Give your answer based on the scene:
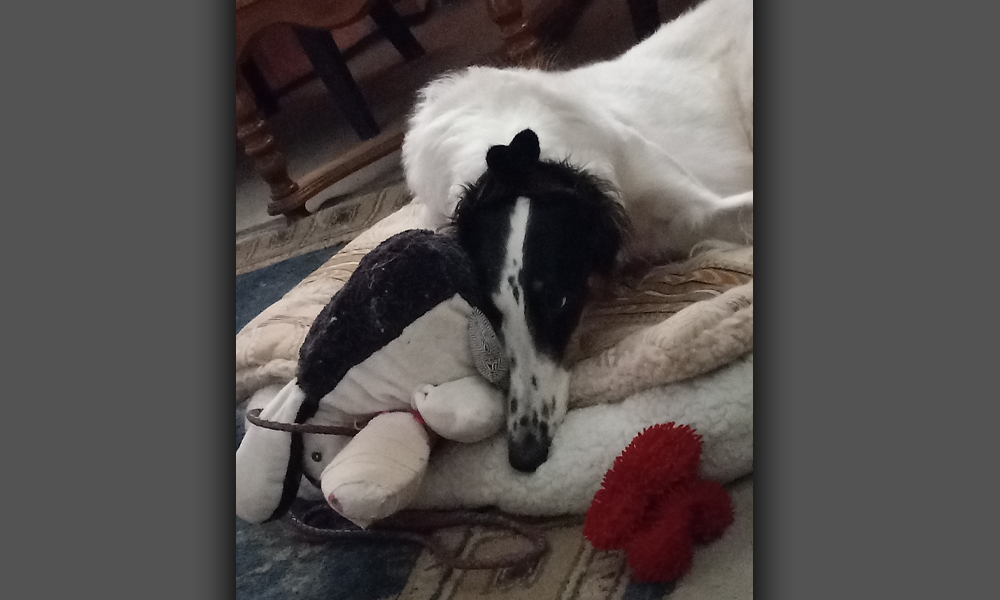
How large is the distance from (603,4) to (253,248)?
0.59m

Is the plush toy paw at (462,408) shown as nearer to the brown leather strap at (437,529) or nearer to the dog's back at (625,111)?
the brown leather strap at (437,529)

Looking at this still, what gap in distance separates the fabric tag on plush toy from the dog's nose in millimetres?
60

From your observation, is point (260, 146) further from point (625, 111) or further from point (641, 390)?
point (641, 390)

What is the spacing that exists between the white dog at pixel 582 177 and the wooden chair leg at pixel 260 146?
0.85 ft

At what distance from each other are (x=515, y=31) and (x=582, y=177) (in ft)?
0.66

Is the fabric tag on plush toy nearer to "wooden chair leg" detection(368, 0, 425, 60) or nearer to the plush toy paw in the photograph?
the plush toy paw

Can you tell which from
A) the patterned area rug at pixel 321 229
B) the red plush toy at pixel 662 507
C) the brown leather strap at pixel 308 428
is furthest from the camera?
the patterned area rug at pixel 321 229

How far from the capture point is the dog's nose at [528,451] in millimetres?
906

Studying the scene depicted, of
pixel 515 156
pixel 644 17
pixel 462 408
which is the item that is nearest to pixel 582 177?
pixel 515 156

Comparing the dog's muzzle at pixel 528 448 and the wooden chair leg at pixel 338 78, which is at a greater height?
the wooden chair leg at pixel 338 78

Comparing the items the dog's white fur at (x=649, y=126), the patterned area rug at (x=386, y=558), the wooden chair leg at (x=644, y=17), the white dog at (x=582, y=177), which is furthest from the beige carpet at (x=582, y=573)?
the wooden chair leg at (x=644, y=17)

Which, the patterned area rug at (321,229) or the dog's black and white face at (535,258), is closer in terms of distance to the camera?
the dog's black and white face at (535,258)
